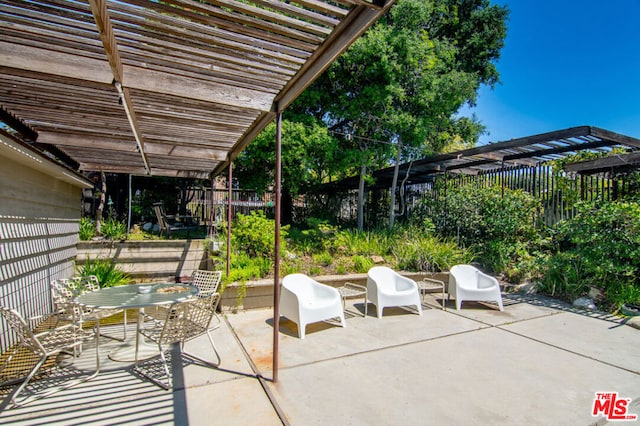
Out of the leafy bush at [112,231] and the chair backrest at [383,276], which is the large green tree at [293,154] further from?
the chair backrest at [383,276]

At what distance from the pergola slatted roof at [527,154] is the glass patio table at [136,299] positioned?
21.5 ft

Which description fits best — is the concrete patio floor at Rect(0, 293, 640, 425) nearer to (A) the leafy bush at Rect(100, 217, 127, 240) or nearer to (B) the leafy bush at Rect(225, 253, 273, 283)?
(B) the leafy bush at Rect(225, 253, 273, 283)

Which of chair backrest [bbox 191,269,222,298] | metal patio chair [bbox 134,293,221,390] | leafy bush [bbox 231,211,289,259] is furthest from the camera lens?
leafy bush [bbox 231,211,289,259]

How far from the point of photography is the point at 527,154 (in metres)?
7.53

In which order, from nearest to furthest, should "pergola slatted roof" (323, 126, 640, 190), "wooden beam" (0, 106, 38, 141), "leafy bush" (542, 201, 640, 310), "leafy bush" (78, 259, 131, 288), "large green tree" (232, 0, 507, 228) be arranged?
"wooden beam" (0, 106, 38, 141)
"leafy bush" (542, 201, 640, 310)
"leafy bush" (78, 259, 131, 288)
"pergola slatted roof" (323, 126, 640, 190)
"large green tree" (232, 0, 507, 228)

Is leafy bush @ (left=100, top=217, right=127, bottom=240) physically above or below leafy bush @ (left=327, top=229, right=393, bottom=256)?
above

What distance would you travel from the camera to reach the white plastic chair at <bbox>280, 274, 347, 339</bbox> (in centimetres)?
430

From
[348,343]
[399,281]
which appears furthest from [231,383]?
[399,281]

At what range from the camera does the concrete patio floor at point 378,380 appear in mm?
2564

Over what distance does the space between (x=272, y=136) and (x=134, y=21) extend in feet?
19.4

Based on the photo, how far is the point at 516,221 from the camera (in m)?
7.31

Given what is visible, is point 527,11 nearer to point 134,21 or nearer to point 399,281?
point 399,281

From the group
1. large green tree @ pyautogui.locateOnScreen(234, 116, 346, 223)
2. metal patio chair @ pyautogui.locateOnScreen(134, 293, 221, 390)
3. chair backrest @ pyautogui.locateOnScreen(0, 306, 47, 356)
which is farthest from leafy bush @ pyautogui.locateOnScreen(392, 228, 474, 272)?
chair backrest @ pyautogui.locateOnScreen(0, 306, 47, 356)

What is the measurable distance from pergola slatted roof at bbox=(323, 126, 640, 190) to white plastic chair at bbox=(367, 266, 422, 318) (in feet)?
12.0
